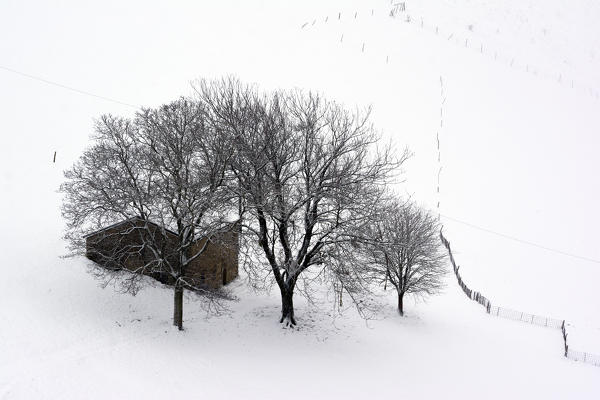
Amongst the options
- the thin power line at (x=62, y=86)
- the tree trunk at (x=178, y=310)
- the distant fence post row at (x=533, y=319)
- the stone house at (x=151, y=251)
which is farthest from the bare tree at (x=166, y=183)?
the thin power line at (x=62, y=86)

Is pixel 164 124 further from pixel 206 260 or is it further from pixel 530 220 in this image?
pixel 530 220

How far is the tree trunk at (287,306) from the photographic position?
64.8 ft

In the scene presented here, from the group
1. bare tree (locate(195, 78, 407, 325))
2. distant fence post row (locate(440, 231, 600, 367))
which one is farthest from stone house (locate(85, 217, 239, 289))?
distant fence post row (locate(440, 231, 600, 367))

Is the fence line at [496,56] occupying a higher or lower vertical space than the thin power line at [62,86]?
higher

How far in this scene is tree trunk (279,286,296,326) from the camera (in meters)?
19.8

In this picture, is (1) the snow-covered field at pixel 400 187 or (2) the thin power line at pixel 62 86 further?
(2) the thin power line at pixel 62 86

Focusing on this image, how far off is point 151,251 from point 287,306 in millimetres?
6543

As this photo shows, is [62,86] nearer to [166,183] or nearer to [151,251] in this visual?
[151,251]

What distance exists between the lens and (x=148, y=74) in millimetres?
55000

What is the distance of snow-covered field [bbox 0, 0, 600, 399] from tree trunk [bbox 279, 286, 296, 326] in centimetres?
90

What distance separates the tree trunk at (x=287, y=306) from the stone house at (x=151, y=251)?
9.01ft

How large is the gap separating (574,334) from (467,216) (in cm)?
1798

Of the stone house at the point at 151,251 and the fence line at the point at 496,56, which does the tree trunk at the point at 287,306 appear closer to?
the stone house at the point at 151,251

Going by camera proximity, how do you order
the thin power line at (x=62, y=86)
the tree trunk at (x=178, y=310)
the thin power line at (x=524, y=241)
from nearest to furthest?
the tree trunk at (x=178, y=310), the thin power line at (x=524, y=241), the thin power line at (x=62, y=86)
